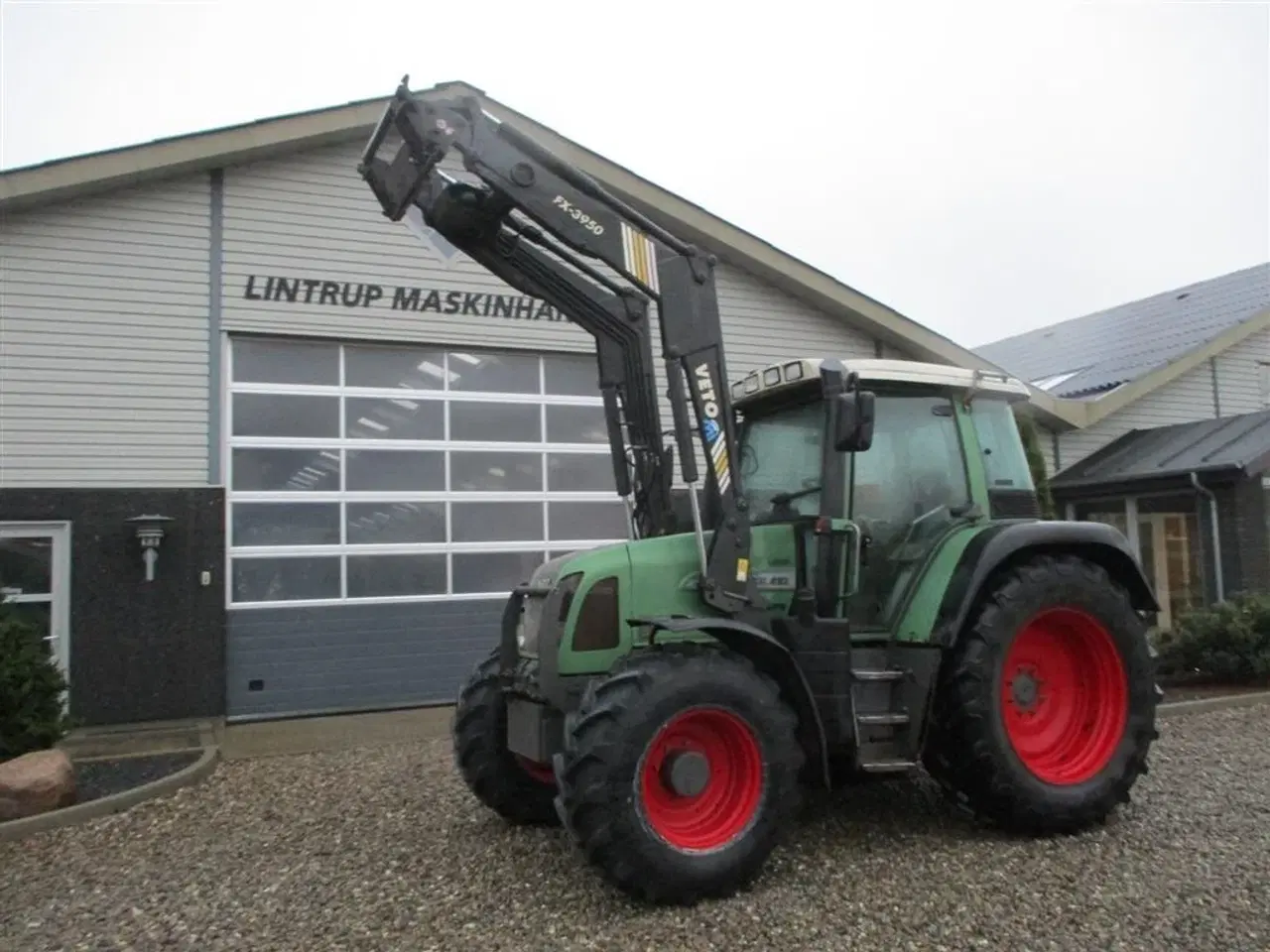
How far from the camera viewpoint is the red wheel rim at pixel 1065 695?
5578 mm

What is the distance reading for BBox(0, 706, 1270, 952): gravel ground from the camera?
414cm

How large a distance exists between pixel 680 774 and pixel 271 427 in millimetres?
6979

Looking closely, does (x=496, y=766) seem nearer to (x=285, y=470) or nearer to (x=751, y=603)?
(x=751, y=603)

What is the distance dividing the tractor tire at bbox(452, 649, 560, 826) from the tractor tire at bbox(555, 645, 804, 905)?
3.86 ft

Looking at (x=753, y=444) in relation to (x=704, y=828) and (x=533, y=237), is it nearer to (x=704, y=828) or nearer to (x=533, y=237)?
(x=533, y=237)

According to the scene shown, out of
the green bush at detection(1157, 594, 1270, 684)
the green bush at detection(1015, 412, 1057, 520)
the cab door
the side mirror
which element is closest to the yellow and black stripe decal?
the side mirror

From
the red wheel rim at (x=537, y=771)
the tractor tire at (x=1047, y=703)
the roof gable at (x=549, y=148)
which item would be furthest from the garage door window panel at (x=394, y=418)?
the tractor tire at (x=1047, y=703)

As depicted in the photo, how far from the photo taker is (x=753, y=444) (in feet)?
19.6

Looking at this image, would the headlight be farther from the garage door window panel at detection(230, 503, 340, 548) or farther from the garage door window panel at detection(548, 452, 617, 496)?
the garage door window panel at detection(548, 452, 617, 496)

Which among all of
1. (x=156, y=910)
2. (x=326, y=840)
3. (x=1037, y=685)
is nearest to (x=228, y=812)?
(x=326, y=840)

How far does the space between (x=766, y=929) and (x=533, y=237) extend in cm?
330

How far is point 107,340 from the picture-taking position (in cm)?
970

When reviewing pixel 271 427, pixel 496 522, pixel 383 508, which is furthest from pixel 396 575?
pixel 271 427

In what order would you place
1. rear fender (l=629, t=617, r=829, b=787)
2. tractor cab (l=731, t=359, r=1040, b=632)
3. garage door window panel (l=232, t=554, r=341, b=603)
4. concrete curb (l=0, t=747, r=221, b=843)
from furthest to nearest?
garage door window panel (l=232, t=554, r=341, b=603) → concrete curb (l=0, t=747, r=221, b=843) → tractor cab (l=731, t=359, r=1040, b=632) → rear fender (l=629, t=617, r=829, b=787)
